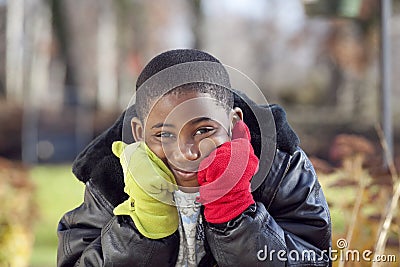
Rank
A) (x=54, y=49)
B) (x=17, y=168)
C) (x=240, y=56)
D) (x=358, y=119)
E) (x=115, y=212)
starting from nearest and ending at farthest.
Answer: (x=115, y=212), (x=17, y=168), (x=358, y=119), (x=54, y=49), (x=240, y=56)

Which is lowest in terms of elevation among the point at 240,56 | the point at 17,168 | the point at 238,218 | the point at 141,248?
the point at 240,56

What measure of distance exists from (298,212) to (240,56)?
127 ft

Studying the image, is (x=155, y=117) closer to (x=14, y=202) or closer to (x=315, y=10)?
(x=315, y=10)

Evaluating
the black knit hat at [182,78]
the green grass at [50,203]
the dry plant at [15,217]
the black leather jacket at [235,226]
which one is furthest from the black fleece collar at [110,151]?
the green grass at [50,203]

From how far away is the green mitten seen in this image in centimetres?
172

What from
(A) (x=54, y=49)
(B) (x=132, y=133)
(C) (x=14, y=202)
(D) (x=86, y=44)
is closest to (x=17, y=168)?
(C) (x=14, y=202)

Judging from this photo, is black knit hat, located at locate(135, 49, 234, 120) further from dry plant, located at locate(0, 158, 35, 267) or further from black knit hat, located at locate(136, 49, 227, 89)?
dry plant, located at locate(0, 158, 35, 267)

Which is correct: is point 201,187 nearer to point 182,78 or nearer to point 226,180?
point 226,180

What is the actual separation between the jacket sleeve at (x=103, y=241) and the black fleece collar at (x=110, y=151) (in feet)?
0.11

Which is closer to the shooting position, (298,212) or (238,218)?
(238,218)

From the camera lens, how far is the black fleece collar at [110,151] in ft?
6.39

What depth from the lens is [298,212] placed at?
6.12 feet

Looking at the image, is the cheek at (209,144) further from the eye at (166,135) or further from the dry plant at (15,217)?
the dry plant at (15,217)

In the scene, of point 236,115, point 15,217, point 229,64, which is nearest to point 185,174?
point 236,115
